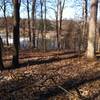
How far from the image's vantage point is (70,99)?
9.36 meters

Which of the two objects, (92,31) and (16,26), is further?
(92,31)

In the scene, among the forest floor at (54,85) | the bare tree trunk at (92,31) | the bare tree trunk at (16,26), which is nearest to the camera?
the forest floor at (54,85)

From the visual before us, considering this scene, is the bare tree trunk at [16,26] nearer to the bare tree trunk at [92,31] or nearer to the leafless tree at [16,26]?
the leafless tree at [16,26]

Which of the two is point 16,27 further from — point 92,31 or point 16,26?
point 92,31

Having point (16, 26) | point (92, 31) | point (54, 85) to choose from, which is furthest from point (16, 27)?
point (54, 85)

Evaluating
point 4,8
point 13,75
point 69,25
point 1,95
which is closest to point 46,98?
point 1,95

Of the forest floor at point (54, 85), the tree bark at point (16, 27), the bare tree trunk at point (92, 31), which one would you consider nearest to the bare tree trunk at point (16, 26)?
the tree bark at point (16, 27)

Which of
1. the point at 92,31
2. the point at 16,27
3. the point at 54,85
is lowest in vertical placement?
the point at 54,85

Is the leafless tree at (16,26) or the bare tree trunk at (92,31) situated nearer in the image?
the leafless tree at (16,26)

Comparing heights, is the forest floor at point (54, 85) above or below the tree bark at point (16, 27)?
below

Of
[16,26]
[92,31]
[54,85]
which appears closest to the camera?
[54,85]

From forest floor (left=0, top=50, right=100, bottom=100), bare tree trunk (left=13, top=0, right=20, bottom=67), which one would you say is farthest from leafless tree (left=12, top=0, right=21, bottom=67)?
forest floor (left=0, top=50, right=100, bottom=100)

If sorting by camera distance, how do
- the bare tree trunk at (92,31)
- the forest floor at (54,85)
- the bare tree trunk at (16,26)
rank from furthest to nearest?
the bare tree trunk at (92,31) < the bare tree trunk at (16,26) < the forest floor at (54,85)

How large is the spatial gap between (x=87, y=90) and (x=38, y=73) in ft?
9.80
